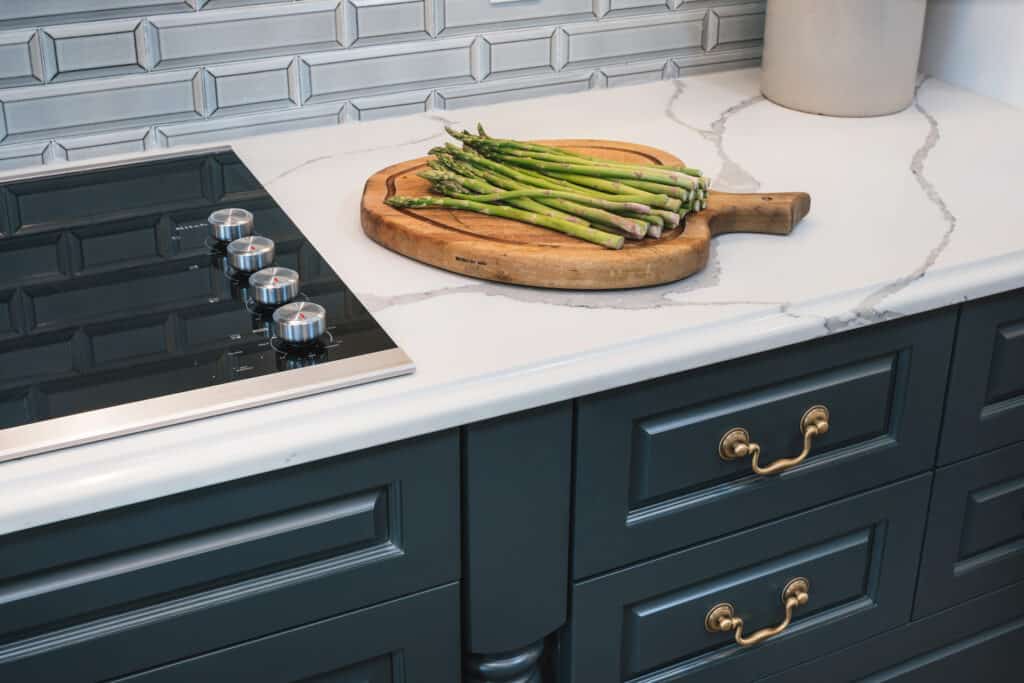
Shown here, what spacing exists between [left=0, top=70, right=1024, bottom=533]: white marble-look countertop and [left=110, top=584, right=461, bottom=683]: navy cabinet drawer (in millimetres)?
191

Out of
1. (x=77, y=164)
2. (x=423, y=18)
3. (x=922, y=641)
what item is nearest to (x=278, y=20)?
(x=423, y=18)

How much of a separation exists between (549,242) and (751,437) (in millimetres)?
297

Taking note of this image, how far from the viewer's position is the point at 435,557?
118 centimetres

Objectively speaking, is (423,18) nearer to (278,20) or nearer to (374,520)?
(278,20)

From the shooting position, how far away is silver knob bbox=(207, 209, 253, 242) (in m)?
1.39

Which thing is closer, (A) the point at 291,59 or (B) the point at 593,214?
(B) the point at 593,214

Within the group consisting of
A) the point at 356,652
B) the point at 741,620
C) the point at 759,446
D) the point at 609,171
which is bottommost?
the point at 741,620

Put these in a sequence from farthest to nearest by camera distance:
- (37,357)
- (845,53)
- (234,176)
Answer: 1. (845,53)
2. (234,176)
3. (37,357)

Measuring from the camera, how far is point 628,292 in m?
1.30

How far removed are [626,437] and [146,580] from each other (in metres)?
0.47

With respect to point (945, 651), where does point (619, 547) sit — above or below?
above

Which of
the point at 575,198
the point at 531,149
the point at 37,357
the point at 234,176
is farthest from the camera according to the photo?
the point at 234,176

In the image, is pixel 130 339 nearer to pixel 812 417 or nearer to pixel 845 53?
pixel 812 417

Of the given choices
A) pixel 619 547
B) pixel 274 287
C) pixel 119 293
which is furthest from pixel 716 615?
pixel 119 293
